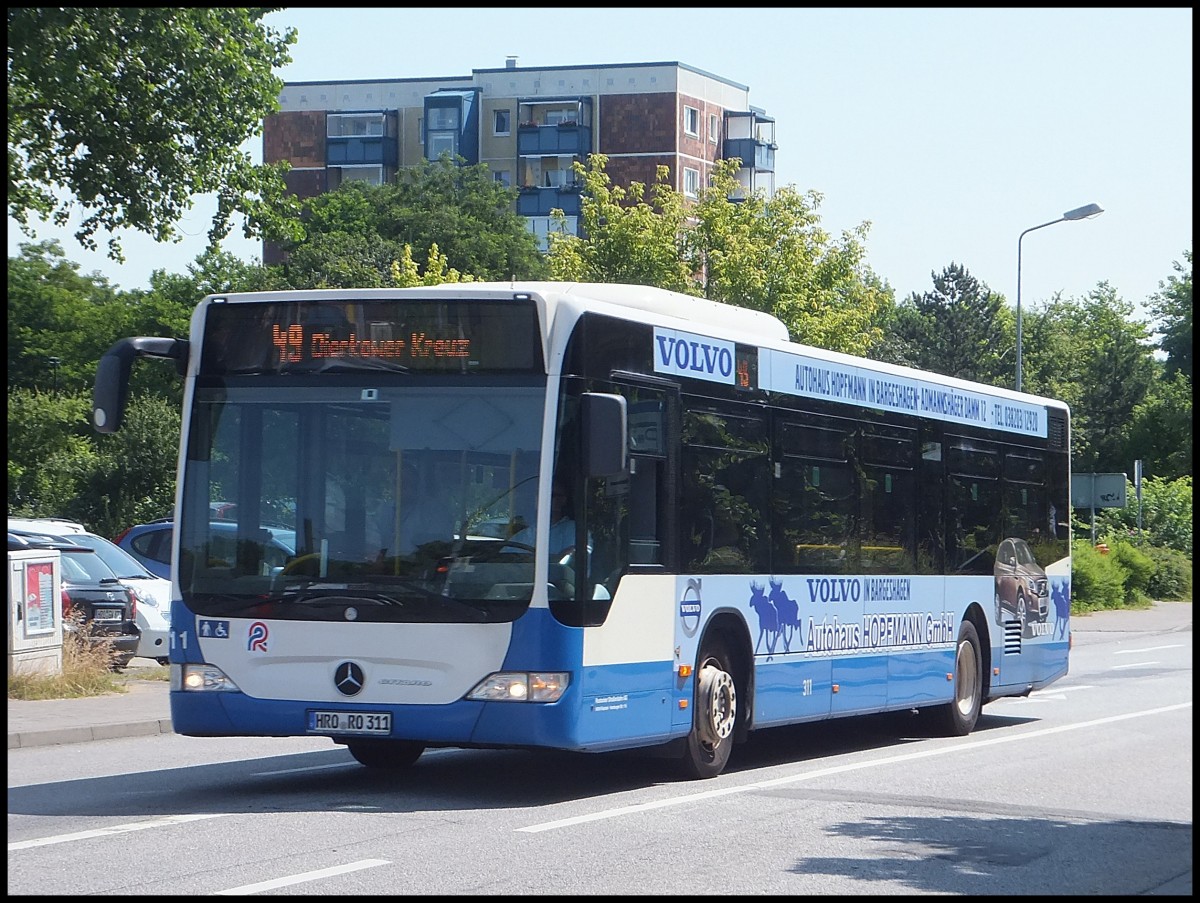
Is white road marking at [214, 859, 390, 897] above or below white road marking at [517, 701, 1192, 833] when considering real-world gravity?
above

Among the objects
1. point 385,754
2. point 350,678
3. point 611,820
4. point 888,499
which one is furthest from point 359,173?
point 611,820

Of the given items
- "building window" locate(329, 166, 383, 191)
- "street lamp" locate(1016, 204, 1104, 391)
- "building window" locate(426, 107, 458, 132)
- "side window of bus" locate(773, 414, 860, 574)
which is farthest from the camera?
"building window" locate(329, 166, 383, 191)

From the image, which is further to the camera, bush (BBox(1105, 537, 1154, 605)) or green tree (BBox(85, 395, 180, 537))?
green tree (BBox(85, 395, 180, 537))

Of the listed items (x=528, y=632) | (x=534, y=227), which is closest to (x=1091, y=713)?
(x=528, y=632)

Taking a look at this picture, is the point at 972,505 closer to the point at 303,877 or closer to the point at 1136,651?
the point at 303,877

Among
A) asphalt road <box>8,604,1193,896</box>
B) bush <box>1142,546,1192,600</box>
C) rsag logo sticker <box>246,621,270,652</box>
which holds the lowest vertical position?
asphalt road <box>8,604,1193,896</box>

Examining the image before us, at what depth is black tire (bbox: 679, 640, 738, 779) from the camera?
489 inches

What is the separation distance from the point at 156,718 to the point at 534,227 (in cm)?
8094

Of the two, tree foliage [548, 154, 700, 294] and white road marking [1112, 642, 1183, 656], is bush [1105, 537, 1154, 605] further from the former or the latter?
white road marking [1112, 642, 1183, 656]

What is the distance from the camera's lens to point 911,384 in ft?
53.0

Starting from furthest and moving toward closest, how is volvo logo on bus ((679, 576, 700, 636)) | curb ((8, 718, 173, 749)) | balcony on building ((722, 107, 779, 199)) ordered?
balcony on building ((722, 107, 779, 199)), curb ((8, 718, 173, 749)), volvo logo on bus ((679, 576, 700, 636))

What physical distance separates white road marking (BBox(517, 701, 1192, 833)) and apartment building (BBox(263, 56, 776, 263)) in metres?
76.9

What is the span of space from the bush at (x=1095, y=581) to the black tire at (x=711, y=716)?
105ft

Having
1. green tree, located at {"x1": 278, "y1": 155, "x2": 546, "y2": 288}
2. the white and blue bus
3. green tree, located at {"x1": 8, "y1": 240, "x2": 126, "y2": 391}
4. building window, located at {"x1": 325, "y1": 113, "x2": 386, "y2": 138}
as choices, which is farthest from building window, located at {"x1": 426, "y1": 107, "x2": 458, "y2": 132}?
the white and blue bus
